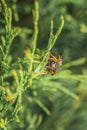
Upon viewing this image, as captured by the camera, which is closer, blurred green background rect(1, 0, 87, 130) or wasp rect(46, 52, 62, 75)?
wasp rect(46, 52, 62, 75)

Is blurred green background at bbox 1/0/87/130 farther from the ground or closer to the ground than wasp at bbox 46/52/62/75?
closer to the ground

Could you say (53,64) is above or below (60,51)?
above

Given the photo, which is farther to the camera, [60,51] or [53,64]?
[60,51]

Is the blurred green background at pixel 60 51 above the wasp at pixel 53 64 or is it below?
below

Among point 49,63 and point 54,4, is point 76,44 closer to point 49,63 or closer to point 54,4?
point 54,4

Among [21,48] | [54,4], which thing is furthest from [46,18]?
[21,48]
